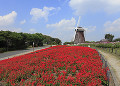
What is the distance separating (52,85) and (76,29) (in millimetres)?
44229

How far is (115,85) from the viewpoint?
569 cm

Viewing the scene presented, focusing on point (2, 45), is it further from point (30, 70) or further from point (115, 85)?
point (115, 85)

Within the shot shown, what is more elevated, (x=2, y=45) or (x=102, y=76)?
(x=2, y=45)

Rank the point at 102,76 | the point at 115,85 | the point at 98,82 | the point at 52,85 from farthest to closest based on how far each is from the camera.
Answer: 1. the point at 102,76
2. the point at 115,85
3. the point at 98,82
4. the point at 52,85

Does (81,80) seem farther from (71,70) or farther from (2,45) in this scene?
(2,45)

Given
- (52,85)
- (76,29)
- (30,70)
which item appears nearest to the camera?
(52,85)

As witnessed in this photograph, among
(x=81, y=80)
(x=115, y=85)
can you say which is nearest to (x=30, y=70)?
(x=81, y=80)

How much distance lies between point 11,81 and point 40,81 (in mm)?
1702

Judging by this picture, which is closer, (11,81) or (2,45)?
(11,81)

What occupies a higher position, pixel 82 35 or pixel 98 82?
pixel 82 35

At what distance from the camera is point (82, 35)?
48469 millimetres

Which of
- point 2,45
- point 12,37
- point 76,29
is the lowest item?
point 2,45

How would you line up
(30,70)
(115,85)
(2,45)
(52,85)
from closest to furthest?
(52,85), (115,85), (30,70), (2,45)

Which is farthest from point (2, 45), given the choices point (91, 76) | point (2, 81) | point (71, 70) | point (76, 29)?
point (76, 29)
